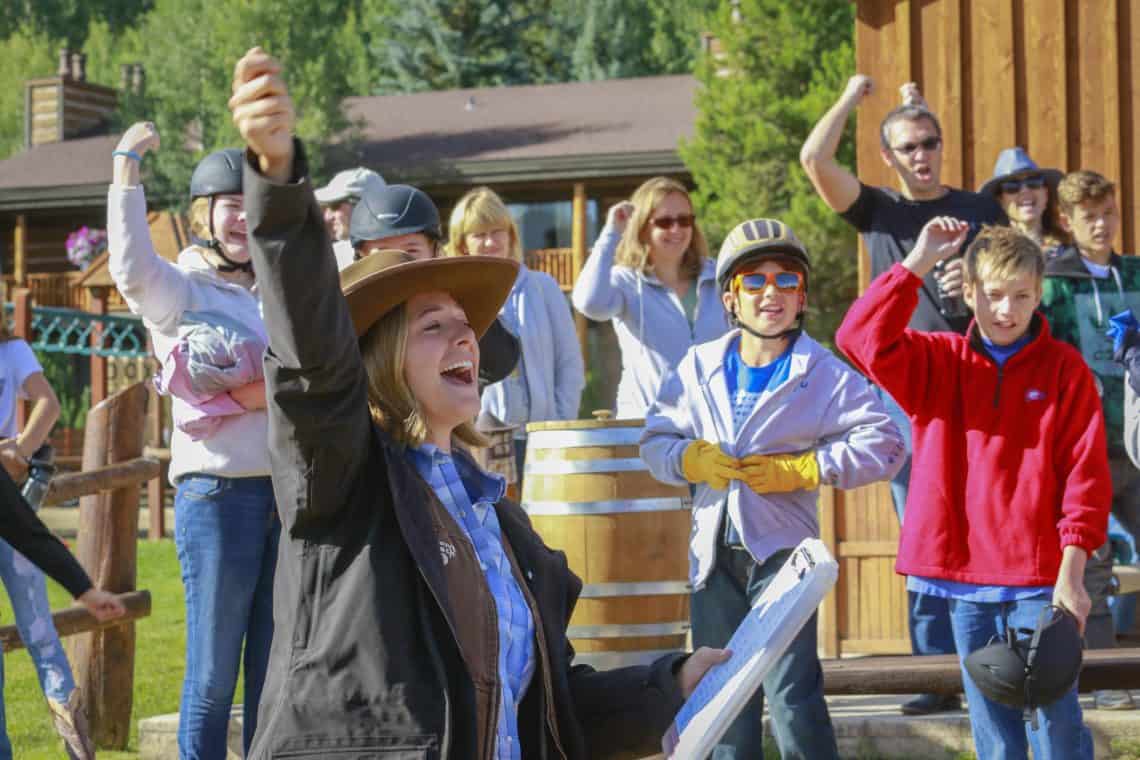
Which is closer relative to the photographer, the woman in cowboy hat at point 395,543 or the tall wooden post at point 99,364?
the woman in cowboy hat at point 395,543

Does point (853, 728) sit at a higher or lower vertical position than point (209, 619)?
lower

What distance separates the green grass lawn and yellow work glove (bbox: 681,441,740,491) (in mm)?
2868

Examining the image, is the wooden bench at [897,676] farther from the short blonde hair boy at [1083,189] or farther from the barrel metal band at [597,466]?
the short blonde hair boy at [1083,189]

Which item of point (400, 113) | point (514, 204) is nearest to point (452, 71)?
point (400, 113)

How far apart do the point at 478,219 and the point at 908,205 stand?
70.4 inches

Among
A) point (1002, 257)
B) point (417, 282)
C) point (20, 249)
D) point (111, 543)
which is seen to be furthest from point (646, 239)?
point (20, 249)

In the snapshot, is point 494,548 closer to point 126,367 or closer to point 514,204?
point 126,367

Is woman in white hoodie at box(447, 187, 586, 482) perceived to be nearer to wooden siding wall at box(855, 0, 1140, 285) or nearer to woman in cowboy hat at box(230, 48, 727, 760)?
wooden siding wall at box(855, 0, 1140, 285)

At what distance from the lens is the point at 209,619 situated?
4.84m

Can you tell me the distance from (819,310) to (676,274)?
2146 centimetres

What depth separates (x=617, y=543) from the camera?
5.78m

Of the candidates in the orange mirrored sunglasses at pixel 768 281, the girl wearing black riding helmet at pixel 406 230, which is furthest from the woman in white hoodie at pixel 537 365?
the orange mirrored sunglasses at pixel 768 281

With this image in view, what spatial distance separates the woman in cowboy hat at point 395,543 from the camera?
2.57m

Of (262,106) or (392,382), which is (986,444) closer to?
(392,382)
